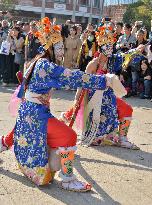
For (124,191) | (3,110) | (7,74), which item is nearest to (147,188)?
(124,191)

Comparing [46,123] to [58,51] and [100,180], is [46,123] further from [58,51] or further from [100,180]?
[100,180]

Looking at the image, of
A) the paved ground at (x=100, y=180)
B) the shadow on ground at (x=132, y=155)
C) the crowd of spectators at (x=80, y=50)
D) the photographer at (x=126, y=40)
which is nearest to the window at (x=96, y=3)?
the crowd of spectators at (x=80, y=50)

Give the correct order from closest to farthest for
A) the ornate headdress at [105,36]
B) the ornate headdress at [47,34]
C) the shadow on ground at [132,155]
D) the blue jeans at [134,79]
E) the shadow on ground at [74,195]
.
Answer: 1. the shadow on ground at [74,195]
2. the ornate headdress at [47,34]
3. the shadow on ground at [132,155]
4. the ornate headdress at [105,36]
5. the blue jeans at [134,79]

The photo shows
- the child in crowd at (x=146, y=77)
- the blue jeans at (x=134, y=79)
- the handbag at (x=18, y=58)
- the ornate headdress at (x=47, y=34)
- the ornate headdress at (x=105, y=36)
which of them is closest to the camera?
the ornate headdress at (x=47, y=34)

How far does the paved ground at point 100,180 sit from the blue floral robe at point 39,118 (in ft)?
0.62

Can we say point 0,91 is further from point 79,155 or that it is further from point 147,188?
point 147,188

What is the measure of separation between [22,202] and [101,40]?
239 cm

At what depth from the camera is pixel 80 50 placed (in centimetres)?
1009

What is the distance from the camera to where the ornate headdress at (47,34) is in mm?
4312

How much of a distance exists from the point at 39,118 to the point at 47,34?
804 mm

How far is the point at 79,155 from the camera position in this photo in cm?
538

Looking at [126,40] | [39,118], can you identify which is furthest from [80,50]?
[39,118]

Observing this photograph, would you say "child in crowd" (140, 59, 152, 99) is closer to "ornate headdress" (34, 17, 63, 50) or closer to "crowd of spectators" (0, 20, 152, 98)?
"crowd of spectators" (0, 20, 152, 98)

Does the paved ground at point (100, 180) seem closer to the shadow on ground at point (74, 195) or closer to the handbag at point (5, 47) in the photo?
the shadow on ground at point (74, 195)
